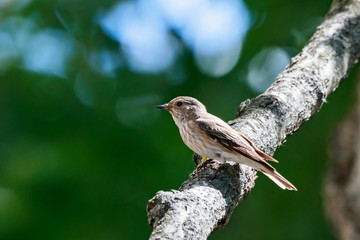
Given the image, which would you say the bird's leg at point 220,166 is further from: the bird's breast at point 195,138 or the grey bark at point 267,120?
the bird's breast at point 195,138

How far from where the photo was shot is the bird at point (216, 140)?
12.3ft

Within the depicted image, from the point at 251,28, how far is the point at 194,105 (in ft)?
11.8

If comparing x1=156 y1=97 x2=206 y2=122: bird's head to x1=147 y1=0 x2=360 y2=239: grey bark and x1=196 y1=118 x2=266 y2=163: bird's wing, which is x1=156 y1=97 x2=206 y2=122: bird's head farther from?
x1=147 y1=0 x2=360 y2=239: grey bark

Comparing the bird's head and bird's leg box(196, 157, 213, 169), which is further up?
the bird's head

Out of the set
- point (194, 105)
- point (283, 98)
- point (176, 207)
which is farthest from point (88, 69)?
point (176, 207)

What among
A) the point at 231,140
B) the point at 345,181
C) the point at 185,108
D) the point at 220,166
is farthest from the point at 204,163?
the point at 345,181

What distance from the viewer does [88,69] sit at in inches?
330

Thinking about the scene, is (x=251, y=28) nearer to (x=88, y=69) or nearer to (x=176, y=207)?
(x=88, y=69)

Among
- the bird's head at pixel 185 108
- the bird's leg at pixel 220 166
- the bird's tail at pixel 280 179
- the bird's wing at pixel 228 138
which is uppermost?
the bird's head at pixel 185 108

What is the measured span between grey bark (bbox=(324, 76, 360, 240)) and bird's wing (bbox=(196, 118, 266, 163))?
2298 mm

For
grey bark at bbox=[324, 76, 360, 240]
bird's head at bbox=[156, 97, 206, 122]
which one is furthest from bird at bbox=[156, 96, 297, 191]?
grey bark at bbox=[324, 76, 360, 240]

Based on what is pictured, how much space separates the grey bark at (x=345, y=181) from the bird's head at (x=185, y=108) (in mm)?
2156

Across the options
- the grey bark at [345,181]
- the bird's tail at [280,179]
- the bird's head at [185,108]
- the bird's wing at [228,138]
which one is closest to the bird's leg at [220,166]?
the bird's wing at [228,138]

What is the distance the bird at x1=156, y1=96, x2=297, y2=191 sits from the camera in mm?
3744
